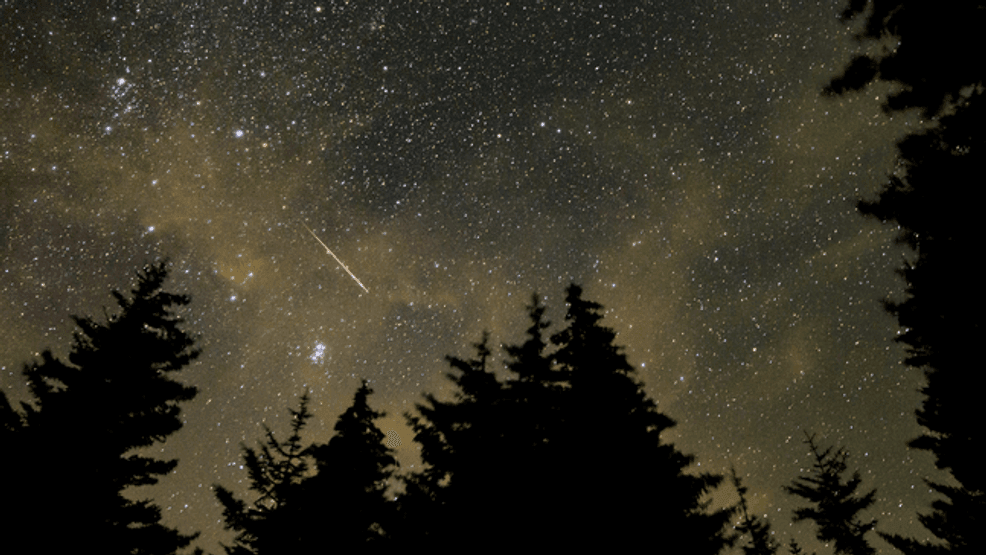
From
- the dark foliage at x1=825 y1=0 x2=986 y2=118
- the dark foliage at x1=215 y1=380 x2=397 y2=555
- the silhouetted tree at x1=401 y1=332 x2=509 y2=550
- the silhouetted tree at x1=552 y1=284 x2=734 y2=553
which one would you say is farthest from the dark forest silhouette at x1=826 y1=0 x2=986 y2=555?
the dark foliage at x1=215 y1=380 x2=397 y2=555

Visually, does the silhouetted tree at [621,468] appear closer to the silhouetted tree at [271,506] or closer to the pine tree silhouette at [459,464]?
the pine tree silhouette at [459,464]

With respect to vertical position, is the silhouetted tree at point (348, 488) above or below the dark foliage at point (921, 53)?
below

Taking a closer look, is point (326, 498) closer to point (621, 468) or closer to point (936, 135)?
point (621, 468)

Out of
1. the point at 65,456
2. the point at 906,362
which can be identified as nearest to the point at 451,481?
the point at 65,456

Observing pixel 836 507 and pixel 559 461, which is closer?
pixel 559 461

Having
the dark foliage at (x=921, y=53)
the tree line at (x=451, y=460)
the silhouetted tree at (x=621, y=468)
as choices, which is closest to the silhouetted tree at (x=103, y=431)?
the tree line at (x=451, y=460)

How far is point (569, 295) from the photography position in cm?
1016

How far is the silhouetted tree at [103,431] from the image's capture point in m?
8.51

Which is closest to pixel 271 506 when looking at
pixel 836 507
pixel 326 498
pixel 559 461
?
pixel 326 498

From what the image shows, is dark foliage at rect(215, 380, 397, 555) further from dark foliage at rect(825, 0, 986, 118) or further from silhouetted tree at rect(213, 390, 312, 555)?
dark foliage at rect(825, 0, 986, 118)

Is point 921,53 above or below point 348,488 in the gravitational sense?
above

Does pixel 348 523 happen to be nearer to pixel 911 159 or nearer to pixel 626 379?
pixel 626 379

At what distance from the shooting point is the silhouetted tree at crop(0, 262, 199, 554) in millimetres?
8508

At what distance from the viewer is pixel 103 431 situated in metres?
9.30
